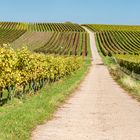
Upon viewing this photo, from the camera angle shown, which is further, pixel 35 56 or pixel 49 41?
pixel 49 41

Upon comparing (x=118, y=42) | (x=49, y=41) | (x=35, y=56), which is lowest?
(x=118, y=42)

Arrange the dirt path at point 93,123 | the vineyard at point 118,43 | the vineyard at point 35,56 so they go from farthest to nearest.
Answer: the vineyard at point 118,43, the vineyard at point 35,56, the dirt path at point 93,123

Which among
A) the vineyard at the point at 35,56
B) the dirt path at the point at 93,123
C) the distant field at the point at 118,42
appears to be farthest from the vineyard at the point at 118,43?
the dirt path at the point at 93,123

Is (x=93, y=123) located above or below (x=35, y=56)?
below

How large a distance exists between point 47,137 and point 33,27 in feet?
538

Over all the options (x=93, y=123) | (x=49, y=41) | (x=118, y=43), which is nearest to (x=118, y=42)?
(x=118, y=43)

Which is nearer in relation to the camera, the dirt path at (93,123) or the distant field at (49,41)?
the dirt path at (93,123)

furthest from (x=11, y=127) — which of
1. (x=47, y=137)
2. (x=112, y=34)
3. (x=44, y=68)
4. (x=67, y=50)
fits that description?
(x=112, y=34)

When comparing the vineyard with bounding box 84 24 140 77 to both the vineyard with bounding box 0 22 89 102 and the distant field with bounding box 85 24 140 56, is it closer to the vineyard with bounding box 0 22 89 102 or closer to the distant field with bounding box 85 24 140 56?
the distant field with bounding box 85 24 140 56

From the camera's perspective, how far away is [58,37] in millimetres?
142875

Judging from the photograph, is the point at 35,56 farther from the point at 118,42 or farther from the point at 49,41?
the point at 118,42

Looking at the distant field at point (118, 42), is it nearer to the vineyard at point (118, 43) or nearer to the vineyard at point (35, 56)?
the vineyard at point (118, 43)

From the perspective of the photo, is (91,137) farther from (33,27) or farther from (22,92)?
(33,27)

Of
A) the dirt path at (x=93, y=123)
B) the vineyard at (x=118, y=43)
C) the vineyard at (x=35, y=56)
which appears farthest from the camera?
the vineyard at (x=118, y=43)
